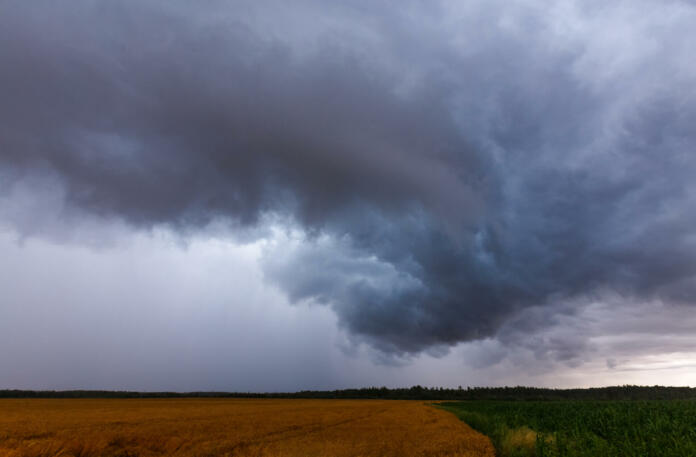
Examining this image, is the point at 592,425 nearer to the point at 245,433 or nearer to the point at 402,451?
the point at 402,451

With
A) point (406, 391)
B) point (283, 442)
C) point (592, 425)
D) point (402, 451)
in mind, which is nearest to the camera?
point (402, 451)

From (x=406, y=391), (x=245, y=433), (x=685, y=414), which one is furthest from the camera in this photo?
(x=406, y=391)

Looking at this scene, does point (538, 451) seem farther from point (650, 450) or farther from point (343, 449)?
point (343, 449)

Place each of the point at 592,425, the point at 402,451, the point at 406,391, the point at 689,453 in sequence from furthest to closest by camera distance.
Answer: the point at 406,391 < the point at 592,425 < the point at 402,451 < the point at 689,453

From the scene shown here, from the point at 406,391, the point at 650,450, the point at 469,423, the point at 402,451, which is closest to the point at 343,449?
the point at 402,451

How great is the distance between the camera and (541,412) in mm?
35906

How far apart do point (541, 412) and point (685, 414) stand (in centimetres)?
1030

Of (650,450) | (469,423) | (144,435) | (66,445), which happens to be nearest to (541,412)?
(469,423)

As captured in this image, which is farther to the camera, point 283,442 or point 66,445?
point 283,442

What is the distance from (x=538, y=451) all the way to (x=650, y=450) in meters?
3.72

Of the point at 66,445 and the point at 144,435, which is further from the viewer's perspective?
the point at 144,435

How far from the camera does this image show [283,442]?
56.8 ft

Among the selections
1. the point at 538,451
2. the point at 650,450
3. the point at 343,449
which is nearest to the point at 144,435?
the point at 343,449

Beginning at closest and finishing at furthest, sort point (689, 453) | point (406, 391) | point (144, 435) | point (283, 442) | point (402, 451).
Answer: point (689, 453) → point (402, 451) → point (283, 442) → point (144, 435) → point (406, 391)
